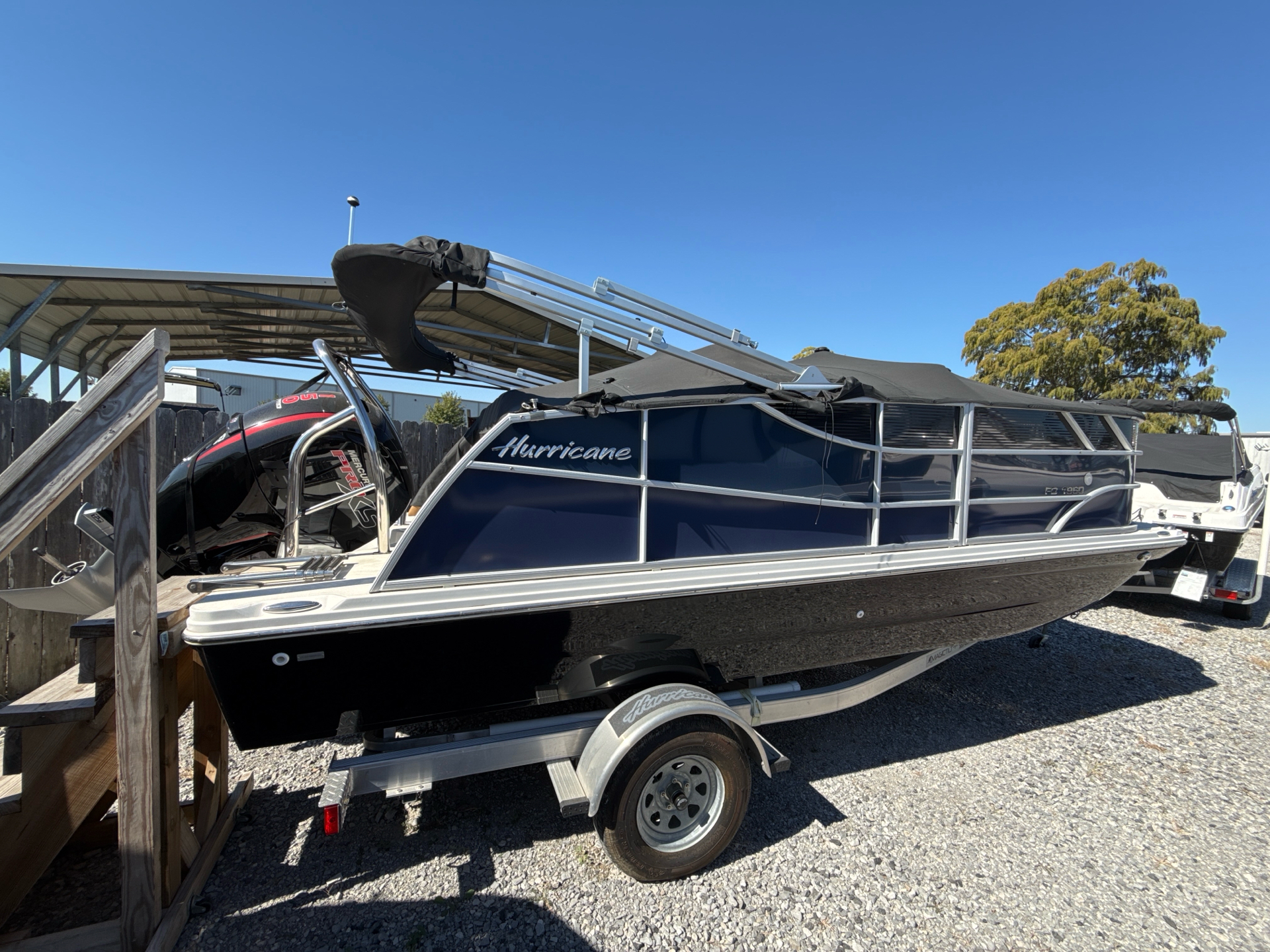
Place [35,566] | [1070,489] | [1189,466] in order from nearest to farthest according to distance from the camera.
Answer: [1070,489] < [35,566] < [1189,466]

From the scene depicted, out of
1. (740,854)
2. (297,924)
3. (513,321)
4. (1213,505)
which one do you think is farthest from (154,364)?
(1213,505)

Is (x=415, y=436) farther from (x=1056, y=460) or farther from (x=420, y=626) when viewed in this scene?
(x=1056, y=460)

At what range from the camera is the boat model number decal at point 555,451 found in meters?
2.32

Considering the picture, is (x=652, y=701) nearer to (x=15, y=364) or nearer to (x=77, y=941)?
(x=77, y=941)

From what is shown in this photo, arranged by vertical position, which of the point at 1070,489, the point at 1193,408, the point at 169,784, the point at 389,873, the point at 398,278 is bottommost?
the point at 389,873

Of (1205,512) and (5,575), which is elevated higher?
(1205,512)

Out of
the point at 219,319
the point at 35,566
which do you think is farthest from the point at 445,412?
the point at 35,566

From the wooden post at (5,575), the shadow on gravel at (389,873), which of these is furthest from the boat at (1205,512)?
the wooden post at (5,575)

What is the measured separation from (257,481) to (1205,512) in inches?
324

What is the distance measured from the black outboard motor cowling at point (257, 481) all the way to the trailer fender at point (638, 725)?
1.60 metres

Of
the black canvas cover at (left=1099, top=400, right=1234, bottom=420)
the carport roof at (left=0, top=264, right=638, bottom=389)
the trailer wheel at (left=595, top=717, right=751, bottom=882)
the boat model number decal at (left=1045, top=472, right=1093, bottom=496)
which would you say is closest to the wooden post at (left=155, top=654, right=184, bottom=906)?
the trailer wheel at (left=595, top=717, right=751, bottom=882)

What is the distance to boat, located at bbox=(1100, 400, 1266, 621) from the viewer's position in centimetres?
560

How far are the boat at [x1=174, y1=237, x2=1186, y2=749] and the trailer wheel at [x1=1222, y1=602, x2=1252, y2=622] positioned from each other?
457 cm

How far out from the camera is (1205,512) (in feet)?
18.7
